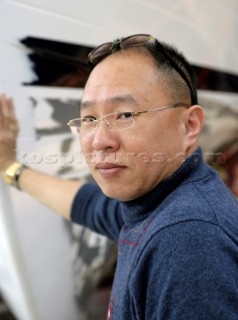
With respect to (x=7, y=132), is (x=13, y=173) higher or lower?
lower

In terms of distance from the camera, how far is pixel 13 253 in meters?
1.25

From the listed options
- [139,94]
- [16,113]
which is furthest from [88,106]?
[16,113]

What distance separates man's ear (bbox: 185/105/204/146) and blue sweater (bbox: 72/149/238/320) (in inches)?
2.6

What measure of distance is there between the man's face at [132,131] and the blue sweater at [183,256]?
0.05 metres

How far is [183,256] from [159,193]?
8.6 inches

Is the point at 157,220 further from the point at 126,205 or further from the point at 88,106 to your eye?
the point at 88,106

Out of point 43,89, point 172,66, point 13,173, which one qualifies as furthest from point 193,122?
point 13,173

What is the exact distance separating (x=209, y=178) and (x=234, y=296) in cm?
30

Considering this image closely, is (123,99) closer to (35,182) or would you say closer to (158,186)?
(158,186)

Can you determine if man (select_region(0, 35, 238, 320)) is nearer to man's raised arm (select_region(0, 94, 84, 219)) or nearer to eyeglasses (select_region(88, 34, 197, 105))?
eyeglasses (select_region(88, 34, 197, 105))

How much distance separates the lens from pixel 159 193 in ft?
2.61

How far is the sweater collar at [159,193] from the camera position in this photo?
79 cm

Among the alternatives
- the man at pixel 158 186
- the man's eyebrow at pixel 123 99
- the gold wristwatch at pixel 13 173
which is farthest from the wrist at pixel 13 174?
the man's eyebrow at pixel 123 99

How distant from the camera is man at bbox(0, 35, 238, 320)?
1.94 feet
